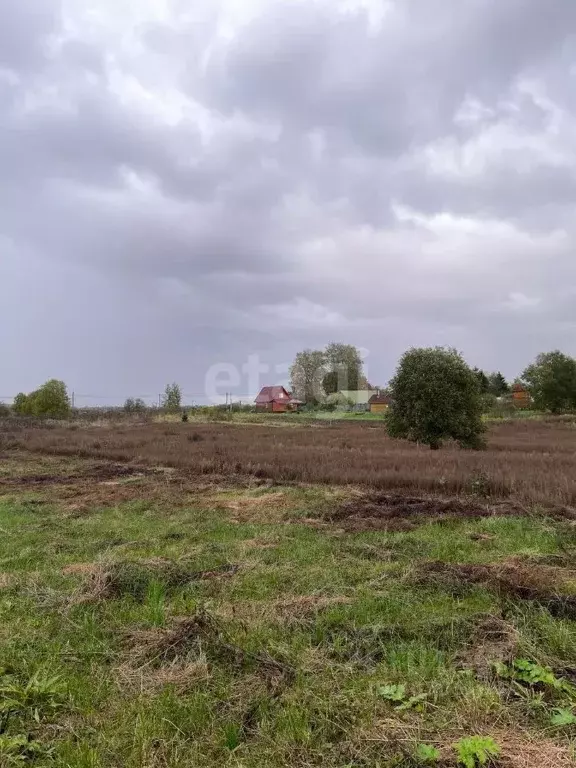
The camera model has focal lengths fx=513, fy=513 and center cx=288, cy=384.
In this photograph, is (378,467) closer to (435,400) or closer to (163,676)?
(435,400)

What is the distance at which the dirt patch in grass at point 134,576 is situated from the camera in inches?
205

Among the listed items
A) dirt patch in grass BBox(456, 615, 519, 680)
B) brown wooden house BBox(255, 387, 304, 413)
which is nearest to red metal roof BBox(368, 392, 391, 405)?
brown wooden house BBox(255, 387, 304, 413)

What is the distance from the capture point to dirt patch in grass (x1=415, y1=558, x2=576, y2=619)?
477 centimetres

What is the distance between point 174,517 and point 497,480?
717 centimetres

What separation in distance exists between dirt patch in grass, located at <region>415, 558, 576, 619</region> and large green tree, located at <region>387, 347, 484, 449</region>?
52.3ft

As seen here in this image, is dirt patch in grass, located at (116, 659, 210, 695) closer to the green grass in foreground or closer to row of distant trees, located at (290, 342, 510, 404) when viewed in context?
the green grass in foreground

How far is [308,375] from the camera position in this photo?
308ft

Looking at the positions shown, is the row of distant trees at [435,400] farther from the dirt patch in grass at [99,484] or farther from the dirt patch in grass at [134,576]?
the dirt patch in grass at [134,576]

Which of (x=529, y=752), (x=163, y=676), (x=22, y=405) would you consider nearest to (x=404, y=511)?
(x=163, y=676)

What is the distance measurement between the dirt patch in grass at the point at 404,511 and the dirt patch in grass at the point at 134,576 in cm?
312

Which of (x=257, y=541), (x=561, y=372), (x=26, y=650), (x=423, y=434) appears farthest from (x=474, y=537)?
(x=561, y=372)

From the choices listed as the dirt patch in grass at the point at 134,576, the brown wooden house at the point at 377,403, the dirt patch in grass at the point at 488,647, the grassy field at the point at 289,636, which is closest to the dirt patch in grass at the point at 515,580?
the grassy field at the point at 289,636

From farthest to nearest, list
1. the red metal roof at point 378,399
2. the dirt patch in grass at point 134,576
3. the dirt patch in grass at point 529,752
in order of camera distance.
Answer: the red metal roof at point 378,399, the dirt patch in grass at point 134,576, the dirt patch in grass at point 529,752

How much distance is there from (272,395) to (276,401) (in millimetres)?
3297
